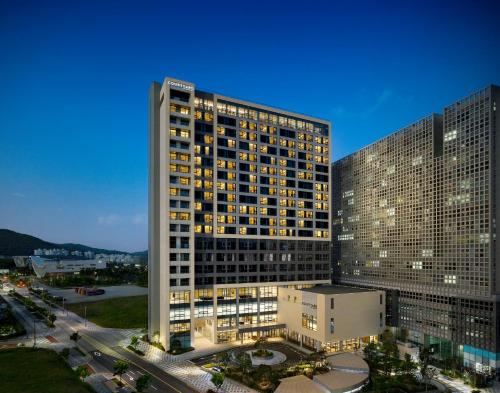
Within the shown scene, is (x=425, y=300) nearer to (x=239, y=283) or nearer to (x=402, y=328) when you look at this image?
(x=402, y=328)

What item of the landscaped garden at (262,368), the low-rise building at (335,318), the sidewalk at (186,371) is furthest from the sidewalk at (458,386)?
the sidewalk at (186,371)

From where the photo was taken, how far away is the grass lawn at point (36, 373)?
6078 cm

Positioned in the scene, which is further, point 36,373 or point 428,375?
point 428,375

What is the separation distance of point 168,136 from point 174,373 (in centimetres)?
5995

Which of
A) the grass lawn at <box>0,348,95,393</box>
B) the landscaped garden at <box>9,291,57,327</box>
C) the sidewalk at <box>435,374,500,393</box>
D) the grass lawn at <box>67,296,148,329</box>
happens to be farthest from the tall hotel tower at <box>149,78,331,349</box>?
the sidewalk at <box>435,374,500,393</box>

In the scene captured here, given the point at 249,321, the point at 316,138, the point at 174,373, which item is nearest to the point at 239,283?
the point at 249,321

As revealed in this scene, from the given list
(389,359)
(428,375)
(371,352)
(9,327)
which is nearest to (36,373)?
(9,327)

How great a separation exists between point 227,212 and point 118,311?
72525 mm

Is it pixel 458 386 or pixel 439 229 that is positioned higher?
pixel 439 229

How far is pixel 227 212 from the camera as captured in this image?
10700 centimetres

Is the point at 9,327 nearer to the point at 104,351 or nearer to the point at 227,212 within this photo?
the point at 104,351

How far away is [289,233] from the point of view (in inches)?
4601

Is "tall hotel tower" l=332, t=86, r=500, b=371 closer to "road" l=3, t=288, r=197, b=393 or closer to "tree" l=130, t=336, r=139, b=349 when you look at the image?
"road" l=3, t=288, r=197, b=393

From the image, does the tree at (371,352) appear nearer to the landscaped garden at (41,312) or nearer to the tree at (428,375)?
the tree at (428,375)
